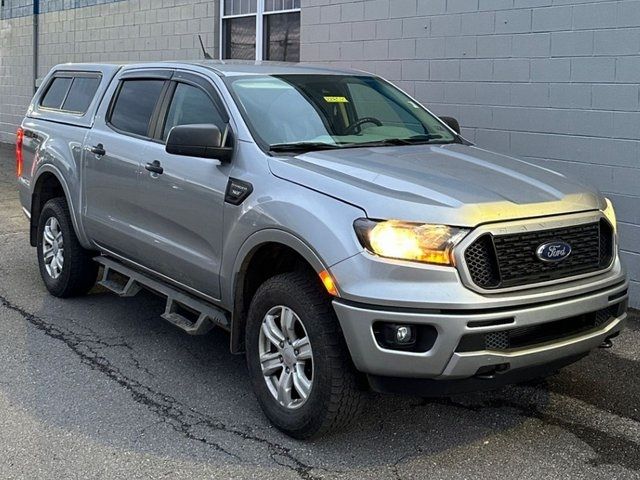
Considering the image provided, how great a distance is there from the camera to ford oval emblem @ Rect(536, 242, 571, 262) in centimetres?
361

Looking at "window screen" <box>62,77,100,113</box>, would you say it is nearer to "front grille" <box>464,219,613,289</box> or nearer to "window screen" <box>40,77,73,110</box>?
"window screen" <box>40,77,73,110</box>

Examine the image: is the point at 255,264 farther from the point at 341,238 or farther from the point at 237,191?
the point at 341,238

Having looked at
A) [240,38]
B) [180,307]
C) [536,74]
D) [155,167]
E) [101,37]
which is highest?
[101,37]

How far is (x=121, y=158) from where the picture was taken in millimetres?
5410

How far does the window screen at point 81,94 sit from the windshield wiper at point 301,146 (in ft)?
8.25

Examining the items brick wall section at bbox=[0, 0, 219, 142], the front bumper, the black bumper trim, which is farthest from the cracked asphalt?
brick wall section at bbox=[0, 0, 219, 142]

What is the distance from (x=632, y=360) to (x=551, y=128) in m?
2.45

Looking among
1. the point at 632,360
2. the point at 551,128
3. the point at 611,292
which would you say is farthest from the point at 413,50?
the point at 611,292

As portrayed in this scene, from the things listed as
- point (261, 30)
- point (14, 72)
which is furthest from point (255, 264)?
point (14, 72)

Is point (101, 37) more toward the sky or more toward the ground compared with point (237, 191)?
more toward the sky

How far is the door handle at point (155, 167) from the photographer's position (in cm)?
493

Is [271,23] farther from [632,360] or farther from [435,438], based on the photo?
[435,438]

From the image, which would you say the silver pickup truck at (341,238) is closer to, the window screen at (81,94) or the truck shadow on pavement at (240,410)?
the truck shadow on pavement at (240,410)

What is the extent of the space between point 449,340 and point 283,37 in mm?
8044
